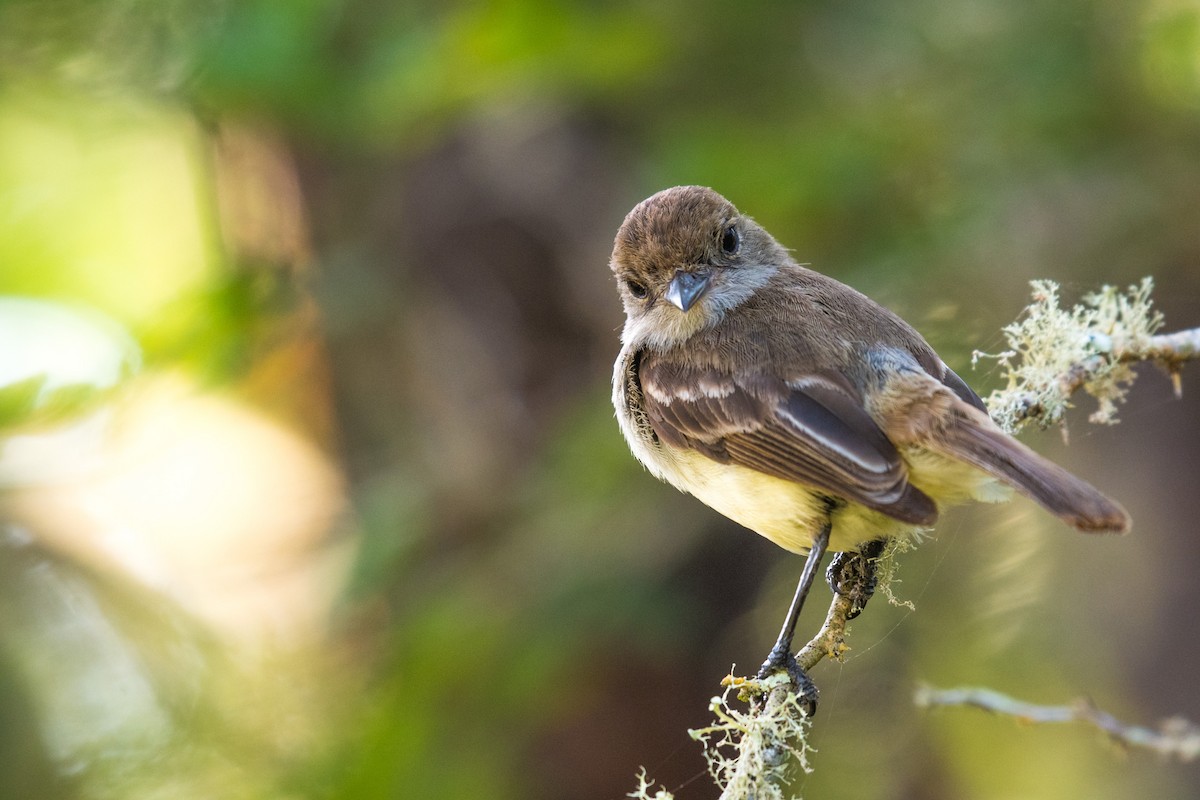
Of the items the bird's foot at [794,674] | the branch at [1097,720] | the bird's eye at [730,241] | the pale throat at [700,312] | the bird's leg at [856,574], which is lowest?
the branch at [1097,720]

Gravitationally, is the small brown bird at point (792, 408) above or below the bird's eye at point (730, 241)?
below

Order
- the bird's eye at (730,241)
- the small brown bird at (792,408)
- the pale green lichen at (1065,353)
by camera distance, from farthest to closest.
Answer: the bird's eye at (730,241) < the pale green lichen at (1065,353) < the small brown bird at (792,408)

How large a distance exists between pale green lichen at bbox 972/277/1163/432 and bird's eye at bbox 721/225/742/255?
98cm

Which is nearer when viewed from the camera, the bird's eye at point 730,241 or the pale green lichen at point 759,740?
the pale green lichen at point 759,740

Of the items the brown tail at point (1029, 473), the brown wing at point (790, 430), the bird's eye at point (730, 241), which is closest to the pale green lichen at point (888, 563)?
the brown wing at point (790, 430)

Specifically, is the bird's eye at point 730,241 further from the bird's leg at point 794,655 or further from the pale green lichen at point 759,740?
the pale green lichen at point 759,740

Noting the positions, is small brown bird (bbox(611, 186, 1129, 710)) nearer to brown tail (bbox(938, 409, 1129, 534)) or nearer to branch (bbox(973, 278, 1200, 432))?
brown tail (bbox(938, 409, 1129, 534))

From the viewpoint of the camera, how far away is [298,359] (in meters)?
6.82

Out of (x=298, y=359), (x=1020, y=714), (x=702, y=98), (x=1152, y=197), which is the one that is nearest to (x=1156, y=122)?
(x=1152, y=197)

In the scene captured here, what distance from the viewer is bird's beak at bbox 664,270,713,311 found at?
135 inches

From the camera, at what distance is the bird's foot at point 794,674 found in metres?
2.69

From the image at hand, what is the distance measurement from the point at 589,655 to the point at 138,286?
124 inches

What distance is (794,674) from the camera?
8.91 ft

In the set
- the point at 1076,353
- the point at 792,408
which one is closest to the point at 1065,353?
the point at 1076,353
